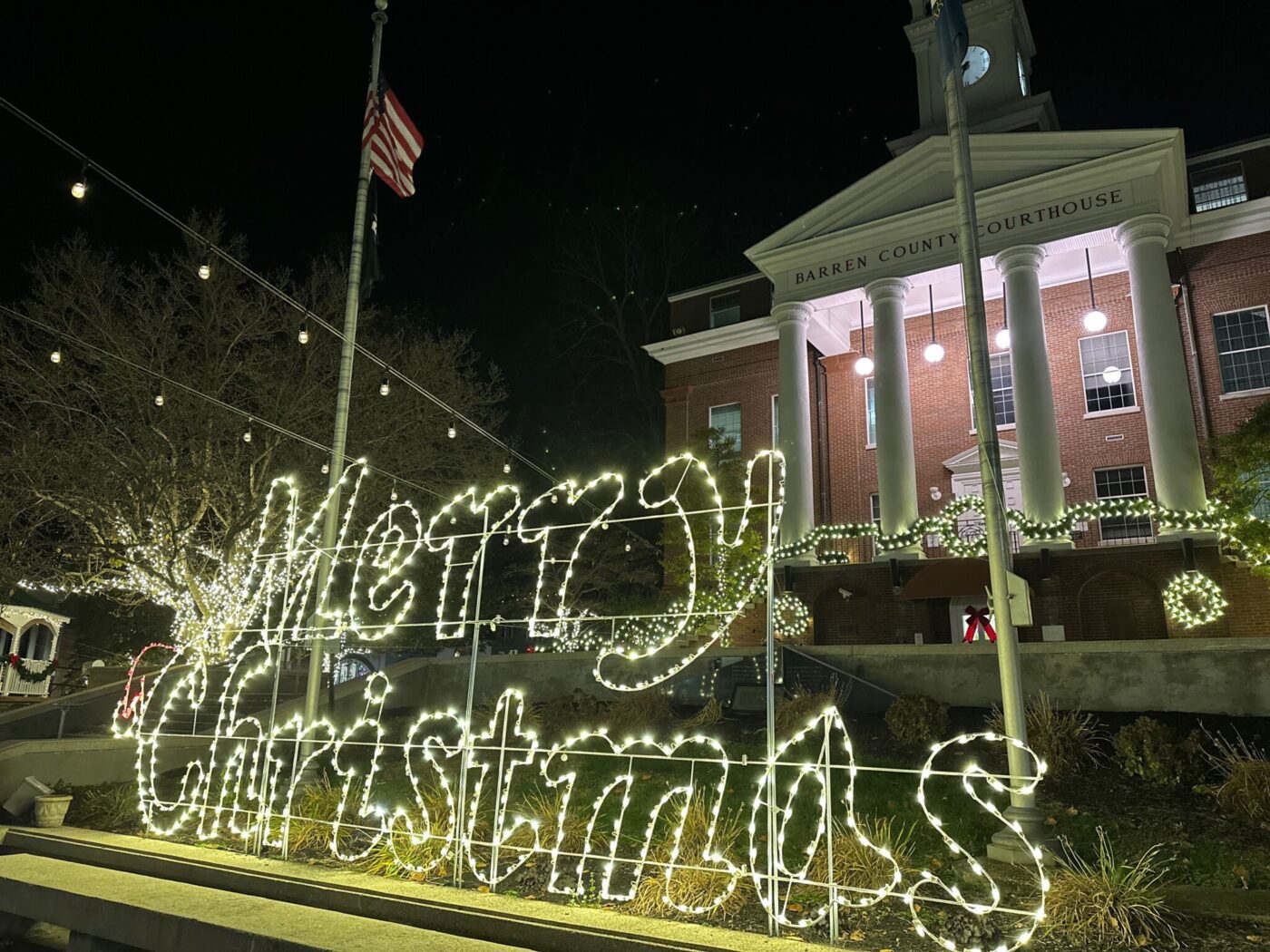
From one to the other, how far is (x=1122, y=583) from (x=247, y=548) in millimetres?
22544

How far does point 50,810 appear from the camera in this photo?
1129 cm

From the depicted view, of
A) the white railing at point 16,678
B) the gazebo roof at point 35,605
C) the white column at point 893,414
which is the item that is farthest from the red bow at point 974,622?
the white railing at point 16,678

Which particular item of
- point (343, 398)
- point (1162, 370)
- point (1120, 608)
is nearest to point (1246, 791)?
point (343, 398)

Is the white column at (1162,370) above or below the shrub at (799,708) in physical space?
above

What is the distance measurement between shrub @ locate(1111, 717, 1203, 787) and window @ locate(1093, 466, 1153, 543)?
1442cm

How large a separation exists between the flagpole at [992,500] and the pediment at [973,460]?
18002mm

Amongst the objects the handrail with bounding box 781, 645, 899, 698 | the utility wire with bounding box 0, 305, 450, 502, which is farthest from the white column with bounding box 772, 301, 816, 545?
the utility wire with bounding box 0, 305, 450, 502

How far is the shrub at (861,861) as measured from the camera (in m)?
7.20

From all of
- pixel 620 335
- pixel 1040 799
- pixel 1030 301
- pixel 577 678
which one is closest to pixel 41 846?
pixel 577 678

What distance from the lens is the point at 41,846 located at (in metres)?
10.0

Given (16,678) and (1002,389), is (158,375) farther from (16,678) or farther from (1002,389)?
(16,678)

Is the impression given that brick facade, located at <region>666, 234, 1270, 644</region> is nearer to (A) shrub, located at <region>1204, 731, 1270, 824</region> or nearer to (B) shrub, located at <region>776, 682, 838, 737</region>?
(B) shrub, located at <region>776, 682, 838, 737</region>

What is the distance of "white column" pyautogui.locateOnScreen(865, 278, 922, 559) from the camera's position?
23.2m

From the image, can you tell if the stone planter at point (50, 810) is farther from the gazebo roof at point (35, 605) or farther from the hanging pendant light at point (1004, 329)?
the gazebo roof at point (35, 605)
